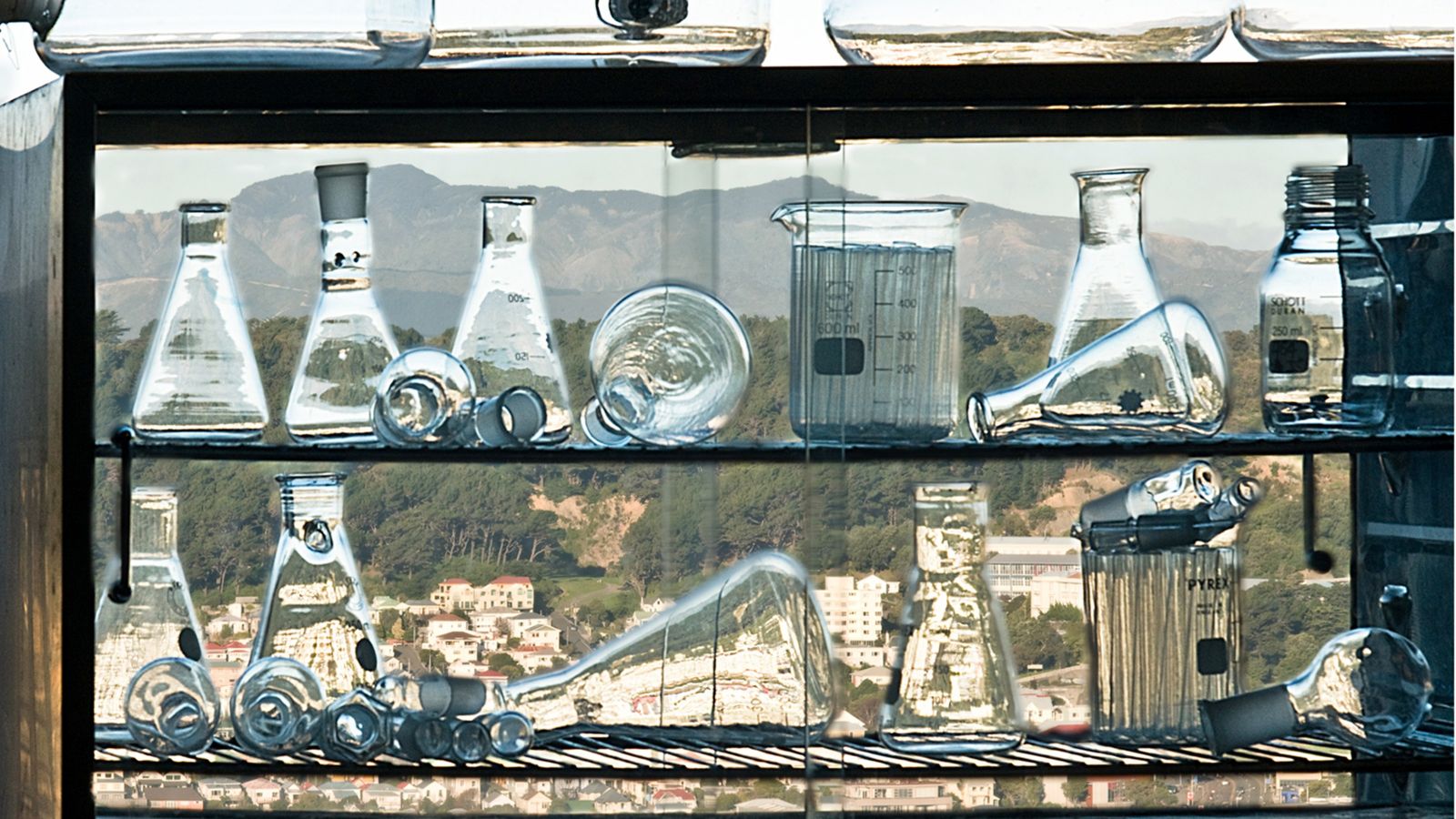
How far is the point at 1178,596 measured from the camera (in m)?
1.69

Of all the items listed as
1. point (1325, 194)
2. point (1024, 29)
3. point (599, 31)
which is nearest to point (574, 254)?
point (599, 31)

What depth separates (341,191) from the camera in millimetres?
1659

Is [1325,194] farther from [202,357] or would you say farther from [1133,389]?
[202,357]

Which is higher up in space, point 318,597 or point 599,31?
point 599,31

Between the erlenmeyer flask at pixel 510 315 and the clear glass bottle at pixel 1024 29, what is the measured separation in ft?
1.55

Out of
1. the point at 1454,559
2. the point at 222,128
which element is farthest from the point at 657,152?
the point at 1454,559

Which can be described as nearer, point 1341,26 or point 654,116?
point 654,116

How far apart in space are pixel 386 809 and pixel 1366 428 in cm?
128

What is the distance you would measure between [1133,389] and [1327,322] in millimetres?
257

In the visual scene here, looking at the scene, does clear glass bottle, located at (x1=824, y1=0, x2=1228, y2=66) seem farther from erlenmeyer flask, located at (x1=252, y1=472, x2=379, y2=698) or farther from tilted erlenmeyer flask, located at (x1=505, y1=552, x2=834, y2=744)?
erlenmeyer flask, located at (x1=252, y1=472, x2=379, y2=698)

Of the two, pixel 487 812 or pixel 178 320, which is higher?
pixel 178 320

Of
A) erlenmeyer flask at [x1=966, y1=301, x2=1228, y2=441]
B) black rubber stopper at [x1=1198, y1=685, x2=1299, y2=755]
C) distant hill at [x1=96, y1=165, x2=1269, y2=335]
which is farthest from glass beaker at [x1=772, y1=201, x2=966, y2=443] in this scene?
black rubber stopper at [x1=1198, y1=685, x2=1299, y2=755]

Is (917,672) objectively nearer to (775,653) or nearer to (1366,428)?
(775,653)

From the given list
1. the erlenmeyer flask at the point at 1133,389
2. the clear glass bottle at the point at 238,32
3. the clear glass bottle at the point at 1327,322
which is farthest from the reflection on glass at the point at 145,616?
the clear glass bottle at the point at 1327,322
